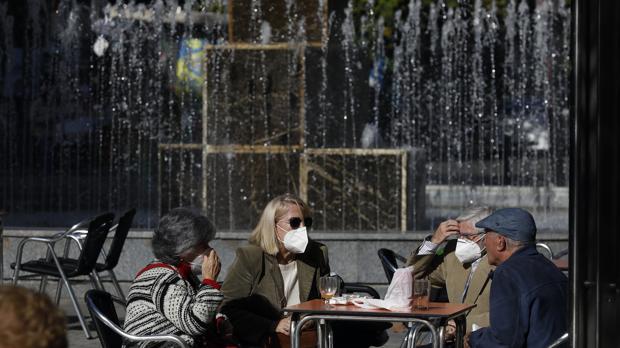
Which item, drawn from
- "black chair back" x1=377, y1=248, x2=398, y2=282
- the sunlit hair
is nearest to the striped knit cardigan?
the sunlit hair

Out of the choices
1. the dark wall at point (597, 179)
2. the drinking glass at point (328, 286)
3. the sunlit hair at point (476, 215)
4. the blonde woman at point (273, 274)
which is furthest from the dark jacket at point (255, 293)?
the dark wall at point (597, 179)

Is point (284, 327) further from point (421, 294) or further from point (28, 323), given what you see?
point (28, 323)

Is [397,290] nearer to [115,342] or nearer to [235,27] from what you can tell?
[115,342]

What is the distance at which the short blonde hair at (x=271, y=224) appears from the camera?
673 cm

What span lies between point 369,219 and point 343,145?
4.41 feet

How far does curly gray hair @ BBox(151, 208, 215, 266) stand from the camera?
588 cm

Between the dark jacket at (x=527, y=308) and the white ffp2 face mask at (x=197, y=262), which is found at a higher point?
the white ffp2 face mask at (x=197, y=262)

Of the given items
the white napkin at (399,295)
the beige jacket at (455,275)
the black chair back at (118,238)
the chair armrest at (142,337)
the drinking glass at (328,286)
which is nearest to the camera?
the chair armrest at (142,337)

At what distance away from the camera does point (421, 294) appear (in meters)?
6.33

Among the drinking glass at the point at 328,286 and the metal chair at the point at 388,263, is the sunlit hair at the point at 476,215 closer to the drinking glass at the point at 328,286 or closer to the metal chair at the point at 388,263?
the metal chair at the point at 388,263

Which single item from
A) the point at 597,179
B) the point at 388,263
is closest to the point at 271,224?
the point at 388,263

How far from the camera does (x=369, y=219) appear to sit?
13.1 metres

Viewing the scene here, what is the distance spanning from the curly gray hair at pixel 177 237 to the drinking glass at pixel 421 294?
0.99 meters

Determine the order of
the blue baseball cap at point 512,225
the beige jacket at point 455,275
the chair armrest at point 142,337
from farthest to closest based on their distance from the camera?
the beige jacket at point 455,275 < the blue baseball cap at point 512,225 < the chair armrest at point 142,337
